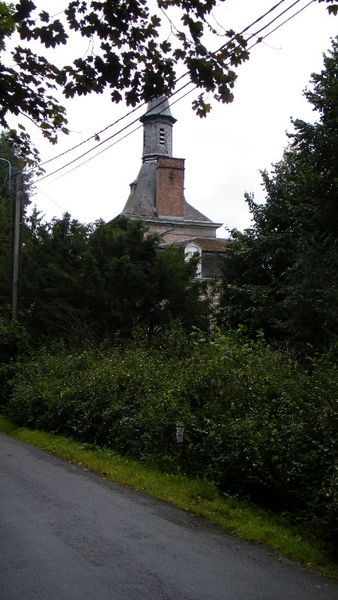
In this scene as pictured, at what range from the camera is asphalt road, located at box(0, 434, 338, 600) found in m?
5.23

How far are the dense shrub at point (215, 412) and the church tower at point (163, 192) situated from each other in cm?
4622

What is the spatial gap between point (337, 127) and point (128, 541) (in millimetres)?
18450

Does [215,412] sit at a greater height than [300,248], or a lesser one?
lesser

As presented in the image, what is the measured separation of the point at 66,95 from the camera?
752 centimetres

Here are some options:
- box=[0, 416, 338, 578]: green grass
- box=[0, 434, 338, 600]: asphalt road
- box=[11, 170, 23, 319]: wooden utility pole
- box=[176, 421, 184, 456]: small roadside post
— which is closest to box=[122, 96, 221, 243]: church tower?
box=[11, 170, 23, 319]: wooden utility pole

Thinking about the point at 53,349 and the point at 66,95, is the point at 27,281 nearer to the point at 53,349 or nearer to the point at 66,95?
the point at 53,349

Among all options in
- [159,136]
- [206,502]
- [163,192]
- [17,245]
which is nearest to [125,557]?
[206,502]

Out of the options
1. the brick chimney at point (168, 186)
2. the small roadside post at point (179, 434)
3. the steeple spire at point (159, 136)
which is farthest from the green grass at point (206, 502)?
the steeple spire at point (159, 136)

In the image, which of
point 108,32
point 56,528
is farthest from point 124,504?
point 108,32

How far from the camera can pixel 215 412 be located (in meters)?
10.2

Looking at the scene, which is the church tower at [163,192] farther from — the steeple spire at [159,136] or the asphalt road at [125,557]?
the asphalt road at [125,557]

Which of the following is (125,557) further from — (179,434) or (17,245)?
(17,245)

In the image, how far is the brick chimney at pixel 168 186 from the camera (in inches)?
2470

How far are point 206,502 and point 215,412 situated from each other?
1878mm
